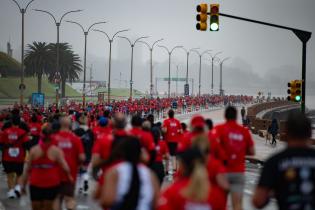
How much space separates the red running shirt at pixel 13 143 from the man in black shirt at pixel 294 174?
8.06 metres

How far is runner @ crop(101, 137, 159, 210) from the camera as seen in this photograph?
4.97 meters

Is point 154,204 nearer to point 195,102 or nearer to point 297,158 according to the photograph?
point 297,158

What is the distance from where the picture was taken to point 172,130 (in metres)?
15.0

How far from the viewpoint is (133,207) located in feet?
16.5

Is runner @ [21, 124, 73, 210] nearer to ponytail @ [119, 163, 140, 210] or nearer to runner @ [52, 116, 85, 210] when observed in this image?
runner @ [52, 116, 85, 210]

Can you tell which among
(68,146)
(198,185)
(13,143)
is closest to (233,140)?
(68,146)

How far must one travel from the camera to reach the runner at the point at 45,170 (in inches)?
314

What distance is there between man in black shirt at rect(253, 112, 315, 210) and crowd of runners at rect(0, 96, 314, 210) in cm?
4

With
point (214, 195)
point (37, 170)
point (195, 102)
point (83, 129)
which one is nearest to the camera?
point (214, 195)

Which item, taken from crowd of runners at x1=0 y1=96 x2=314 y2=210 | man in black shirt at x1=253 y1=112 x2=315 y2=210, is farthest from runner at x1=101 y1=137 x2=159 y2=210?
man in black shirt at x1=253 y1=112 x2=315 y2=210

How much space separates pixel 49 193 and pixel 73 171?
810 mm

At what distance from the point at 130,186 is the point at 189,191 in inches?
30.2

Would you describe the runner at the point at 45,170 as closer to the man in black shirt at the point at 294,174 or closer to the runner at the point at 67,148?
the runner at the point at 67,148

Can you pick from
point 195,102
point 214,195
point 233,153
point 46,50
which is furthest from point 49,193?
point 46,50
